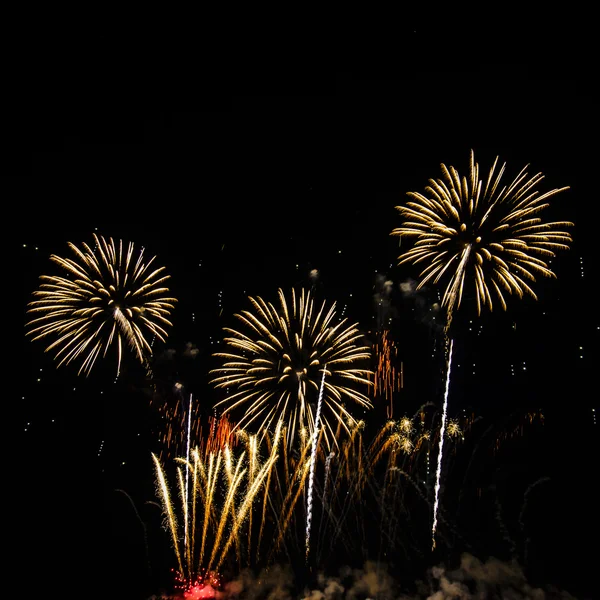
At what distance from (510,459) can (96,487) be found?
77.6ft

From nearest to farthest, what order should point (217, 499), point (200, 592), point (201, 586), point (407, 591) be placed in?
point (407, 591), point (200, 592), point (201, 586), point (217, 499)

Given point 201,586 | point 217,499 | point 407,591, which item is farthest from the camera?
point 217,499

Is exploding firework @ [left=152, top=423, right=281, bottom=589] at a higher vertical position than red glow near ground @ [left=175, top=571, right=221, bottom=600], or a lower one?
higher

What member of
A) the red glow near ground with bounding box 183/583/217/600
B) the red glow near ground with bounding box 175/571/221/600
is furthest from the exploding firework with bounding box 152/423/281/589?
the red glow near ground with bounding box 183/583/217/600

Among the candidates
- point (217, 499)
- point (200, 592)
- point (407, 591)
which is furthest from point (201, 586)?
point (407, 591)

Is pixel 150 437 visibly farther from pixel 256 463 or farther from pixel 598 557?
pixel 598 557

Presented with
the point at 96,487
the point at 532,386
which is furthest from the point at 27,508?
the point at 532,386

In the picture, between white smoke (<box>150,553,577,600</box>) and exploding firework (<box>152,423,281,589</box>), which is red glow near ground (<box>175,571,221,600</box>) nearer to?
exploding firework (<box>152,423,281,589</box>)

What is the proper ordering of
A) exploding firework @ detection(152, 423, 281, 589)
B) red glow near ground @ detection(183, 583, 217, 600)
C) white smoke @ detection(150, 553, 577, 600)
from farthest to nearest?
1. red glow near ground @ detection(183, 583, 217, 600)
2. exploding firework @ detection(152, 423, 281, 589)
3. white smoke @ detection(150, 553, 577, 600)

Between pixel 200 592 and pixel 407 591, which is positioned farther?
pixel 200 592

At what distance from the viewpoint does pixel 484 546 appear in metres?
15.1

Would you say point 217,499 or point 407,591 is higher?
point 217,499

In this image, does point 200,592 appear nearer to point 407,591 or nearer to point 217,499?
point 217,499

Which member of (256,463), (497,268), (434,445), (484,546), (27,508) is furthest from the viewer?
(27,508)
